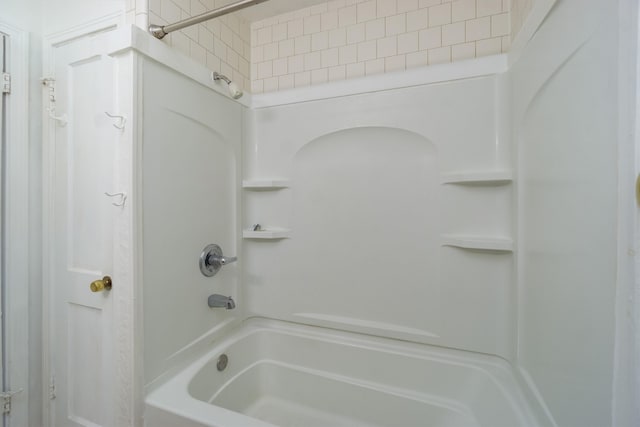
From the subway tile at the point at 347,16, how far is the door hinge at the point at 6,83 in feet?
5.30

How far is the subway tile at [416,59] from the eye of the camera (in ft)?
4.65

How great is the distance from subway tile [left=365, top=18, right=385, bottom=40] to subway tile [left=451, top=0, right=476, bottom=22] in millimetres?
345

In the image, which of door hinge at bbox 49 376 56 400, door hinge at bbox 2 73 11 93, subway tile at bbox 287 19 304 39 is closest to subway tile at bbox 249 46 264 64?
subway tile at bbox 287 19 304 39

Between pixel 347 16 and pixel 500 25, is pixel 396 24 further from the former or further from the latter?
pixel 500 25

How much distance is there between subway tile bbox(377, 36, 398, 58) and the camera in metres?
1.47

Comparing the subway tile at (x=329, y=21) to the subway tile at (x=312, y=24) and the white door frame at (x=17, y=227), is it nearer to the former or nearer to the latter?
the subway tile at (x=312, y=24)

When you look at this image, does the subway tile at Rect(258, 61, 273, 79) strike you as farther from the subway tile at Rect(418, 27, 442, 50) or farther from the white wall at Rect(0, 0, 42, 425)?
the white wall at Rect(0, 0, 42, 425)

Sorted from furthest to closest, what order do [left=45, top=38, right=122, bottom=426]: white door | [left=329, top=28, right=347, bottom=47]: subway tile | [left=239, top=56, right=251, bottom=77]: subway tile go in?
1. [left=239, top=56, right=251, bottom=77]: subway tile
2. [left=329, top=28, right=347, bottom=47]: subway tile
3. [left=45, top=38, right=122, bottom=426]: white door

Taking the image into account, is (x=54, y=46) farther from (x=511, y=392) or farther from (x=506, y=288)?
(x=511, y=392)

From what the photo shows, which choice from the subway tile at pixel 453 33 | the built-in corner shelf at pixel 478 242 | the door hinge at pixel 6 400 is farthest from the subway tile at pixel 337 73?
the door hinge at pixel 6 400

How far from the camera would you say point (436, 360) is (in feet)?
4.44

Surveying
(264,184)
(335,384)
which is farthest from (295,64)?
(335,384)

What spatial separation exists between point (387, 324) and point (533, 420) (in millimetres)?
663

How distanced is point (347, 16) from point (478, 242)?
4.64ft
